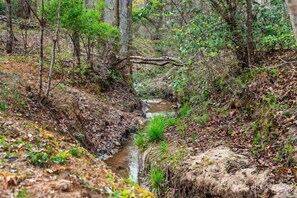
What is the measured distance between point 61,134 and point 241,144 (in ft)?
14.1

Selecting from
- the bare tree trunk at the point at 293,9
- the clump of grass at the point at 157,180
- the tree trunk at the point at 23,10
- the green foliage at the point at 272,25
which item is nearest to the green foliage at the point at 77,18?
the green foliage at the point at 272,25

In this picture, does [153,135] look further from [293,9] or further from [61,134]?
[293,9]

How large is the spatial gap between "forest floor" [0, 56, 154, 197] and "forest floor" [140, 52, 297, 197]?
58.8 inches

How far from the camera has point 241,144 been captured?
6672 mm

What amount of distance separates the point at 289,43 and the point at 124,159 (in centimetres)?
551

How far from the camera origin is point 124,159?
30.8 ft

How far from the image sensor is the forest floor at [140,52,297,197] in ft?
17.5

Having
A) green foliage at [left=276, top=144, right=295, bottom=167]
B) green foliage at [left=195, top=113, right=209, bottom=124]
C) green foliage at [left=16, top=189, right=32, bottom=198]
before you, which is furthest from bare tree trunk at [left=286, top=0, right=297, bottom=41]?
green foliage at [left=195, top=113, right=209, bottom=124]

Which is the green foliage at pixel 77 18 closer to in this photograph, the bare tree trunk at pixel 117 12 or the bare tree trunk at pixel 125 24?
the bare tree trunk at pixel 125 24

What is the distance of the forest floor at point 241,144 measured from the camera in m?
5.32

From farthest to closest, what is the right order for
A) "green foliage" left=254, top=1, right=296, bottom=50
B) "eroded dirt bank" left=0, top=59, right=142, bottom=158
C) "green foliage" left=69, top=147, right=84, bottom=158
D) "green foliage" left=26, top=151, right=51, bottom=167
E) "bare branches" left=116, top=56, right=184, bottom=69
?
1. "bare branches" left=116, top=56, right=184, bottom=69
2. "eroded dirt bank" left=0, top=59, right=142, bottom=158
3. "green foliage" left=254, top=1, right=296, bottom=50
4. "green foliage" left=69, top=147, right=84, bottom=158
5. "green foliage" left=26, top=151, right=51, bottom=167

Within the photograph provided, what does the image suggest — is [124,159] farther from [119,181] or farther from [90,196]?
[90,196]

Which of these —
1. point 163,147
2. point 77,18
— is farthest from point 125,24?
point 163,147

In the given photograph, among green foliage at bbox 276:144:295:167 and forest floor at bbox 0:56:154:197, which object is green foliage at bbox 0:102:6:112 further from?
green foliage at bbox 276:144:295:167
